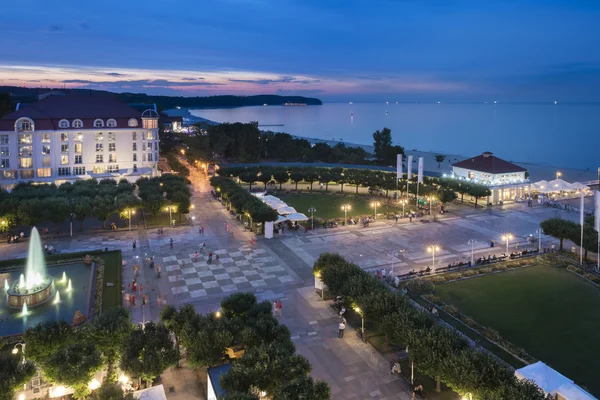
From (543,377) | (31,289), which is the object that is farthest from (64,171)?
(543,377)

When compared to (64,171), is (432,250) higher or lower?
lower

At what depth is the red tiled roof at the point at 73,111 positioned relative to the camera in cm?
7744

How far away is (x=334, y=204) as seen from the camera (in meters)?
73.3

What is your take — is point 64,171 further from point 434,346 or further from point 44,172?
point 434,346

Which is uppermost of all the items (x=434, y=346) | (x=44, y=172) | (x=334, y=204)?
(x=44, y=172)

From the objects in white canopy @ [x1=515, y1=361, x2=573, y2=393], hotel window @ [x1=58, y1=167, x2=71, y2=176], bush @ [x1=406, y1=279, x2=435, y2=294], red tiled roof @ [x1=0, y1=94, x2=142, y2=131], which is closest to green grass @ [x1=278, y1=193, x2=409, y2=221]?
bush @ [x1=406, y1=279, x2=435, y2=294]

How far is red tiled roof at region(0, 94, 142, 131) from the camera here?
254 feet

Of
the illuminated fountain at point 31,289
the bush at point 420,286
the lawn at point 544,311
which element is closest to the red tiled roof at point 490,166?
the lawn at point 544,311

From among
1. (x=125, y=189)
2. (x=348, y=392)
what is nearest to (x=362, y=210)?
(x=125, y=189)

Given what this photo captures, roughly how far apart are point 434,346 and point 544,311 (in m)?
15.7

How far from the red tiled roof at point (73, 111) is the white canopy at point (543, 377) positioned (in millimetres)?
77808

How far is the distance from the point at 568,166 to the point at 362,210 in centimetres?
9851

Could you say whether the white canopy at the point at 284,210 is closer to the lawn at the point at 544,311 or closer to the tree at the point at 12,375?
the lawn at the point at 544,311

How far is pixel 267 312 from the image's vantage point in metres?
28.5
